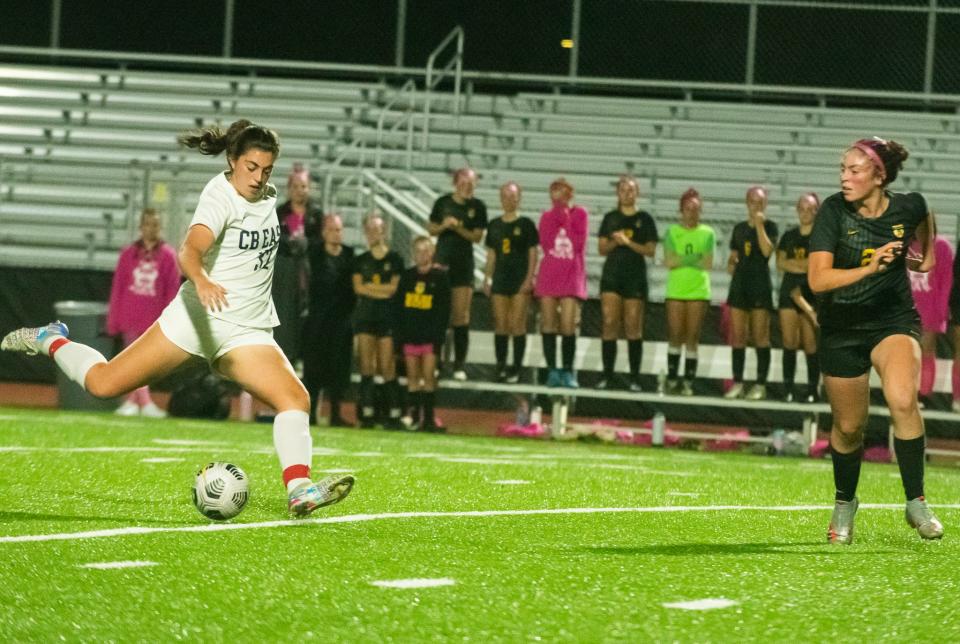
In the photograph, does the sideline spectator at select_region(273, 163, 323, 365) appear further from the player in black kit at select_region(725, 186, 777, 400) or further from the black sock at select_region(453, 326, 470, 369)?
the player in black kit at select_region(725, 186, 777, 400)

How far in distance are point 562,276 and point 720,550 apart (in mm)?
8686

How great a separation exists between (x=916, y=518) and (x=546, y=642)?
3068mm

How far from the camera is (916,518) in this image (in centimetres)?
691

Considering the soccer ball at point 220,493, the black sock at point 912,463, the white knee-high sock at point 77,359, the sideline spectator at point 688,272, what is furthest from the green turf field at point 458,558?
the sideline spectator at point 688,272

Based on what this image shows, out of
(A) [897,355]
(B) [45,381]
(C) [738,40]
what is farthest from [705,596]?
(C) [738,40]

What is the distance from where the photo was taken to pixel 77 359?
293 inches

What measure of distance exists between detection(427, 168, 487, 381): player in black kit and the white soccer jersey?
8232mm

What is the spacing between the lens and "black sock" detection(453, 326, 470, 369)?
51.1 ft

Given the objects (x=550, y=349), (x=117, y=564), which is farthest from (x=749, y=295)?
(x=117, y=564)

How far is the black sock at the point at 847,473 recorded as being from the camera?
695 centimetres

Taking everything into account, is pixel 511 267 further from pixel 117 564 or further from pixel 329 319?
pixel 117 564

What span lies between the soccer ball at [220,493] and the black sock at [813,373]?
356 inches

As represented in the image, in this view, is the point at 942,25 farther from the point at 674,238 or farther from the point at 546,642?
the point at 546,642

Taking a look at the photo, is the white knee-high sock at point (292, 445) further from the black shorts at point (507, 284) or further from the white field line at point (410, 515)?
the black shorts at point (507, 284)
